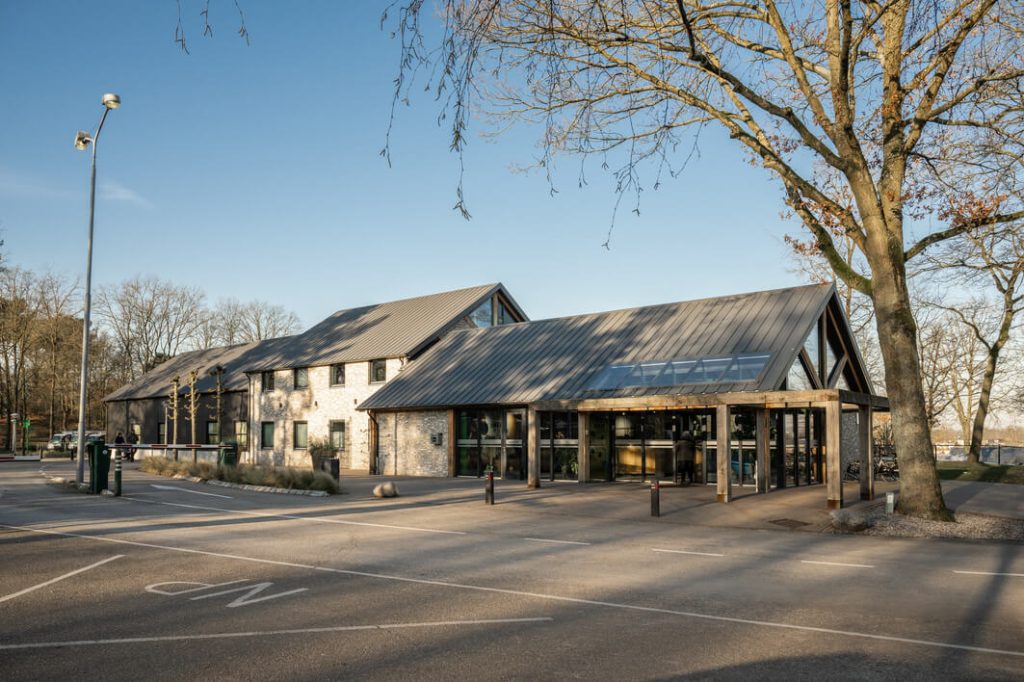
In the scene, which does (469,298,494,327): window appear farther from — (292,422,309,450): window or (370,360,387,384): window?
(292,422,309,450): window

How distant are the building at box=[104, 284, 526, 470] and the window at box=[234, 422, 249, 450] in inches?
2.3

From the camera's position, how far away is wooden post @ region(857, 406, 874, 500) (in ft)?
68.2

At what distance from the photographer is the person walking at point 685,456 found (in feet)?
79.2

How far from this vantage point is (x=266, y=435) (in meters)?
40.8

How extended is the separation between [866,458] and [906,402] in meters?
5.35

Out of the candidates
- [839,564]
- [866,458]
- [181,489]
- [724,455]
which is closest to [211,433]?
[181,489]

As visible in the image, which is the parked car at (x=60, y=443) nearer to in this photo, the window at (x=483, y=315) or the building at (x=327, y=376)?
the building at (x=327, y=376)

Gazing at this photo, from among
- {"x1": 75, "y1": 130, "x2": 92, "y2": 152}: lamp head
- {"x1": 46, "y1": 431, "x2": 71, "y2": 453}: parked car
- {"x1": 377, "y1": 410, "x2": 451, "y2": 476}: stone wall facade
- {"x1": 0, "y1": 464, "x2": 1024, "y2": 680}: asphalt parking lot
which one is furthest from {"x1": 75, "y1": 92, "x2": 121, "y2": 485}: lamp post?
{"x1": 46, "y1": 431, "x2": 71, "y2": 453}: parked car

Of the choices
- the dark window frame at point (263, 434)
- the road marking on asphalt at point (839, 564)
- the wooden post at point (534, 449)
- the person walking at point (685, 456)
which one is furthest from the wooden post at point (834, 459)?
the dark window frame at point (263, 434)

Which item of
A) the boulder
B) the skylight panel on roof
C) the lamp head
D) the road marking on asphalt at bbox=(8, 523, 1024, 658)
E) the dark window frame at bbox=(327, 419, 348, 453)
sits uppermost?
the lamp head

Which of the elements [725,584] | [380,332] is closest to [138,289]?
[380,332]

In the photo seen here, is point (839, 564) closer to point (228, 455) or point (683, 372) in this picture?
point (683, 372)

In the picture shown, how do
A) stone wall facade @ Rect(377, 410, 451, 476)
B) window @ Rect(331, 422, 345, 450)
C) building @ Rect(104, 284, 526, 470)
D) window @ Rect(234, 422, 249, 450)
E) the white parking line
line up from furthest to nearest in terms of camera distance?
window @ Rect(234, 422, 249, 450) → window @ Rect(331, 422, 345, 450) → building @ Rect(104, 284, 526, 470) → stone wall facade @ Rect(377, 410, 451, 476) → the white parking line

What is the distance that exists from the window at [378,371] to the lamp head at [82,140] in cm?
1556
